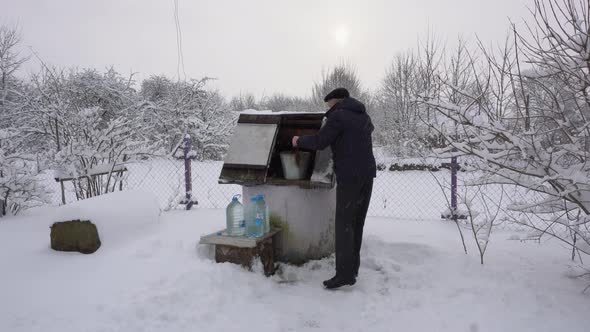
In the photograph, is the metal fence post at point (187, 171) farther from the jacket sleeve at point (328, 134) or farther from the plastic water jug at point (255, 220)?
the jacket sleeve at point (328, 134)

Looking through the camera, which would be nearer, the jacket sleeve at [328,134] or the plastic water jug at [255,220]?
the jacket sleeve at [328,134]

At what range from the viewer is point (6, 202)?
17.7ft

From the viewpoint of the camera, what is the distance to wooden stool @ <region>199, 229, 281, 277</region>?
3.59 m

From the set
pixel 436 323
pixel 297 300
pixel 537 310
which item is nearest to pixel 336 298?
pixel 297 300

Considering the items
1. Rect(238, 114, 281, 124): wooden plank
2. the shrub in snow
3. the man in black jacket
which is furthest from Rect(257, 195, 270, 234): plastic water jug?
the shrub in snow

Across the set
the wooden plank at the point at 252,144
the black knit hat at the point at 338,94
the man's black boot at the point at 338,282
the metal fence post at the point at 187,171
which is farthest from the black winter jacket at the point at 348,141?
the metal fence post at the point at 187,171

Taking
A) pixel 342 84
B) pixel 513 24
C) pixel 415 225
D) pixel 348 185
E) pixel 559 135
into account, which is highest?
pixel 342 84

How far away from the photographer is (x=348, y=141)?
340 cm

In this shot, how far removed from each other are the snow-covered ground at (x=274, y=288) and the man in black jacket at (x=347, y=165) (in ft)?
1.04

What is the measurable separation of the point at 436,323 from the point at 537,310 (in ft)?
2.65

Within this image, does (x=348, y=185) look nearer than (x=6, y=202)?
Yes

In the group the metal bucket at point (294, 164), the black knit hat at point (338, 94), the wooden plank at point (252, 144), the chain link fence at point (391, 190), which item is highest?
the black knit hat at point (338, 94)

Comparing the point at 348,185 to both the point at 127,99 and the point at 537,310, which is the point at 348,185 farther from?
the point at 127,99

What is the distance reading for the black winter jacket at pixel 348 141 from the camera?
3.38 metres
